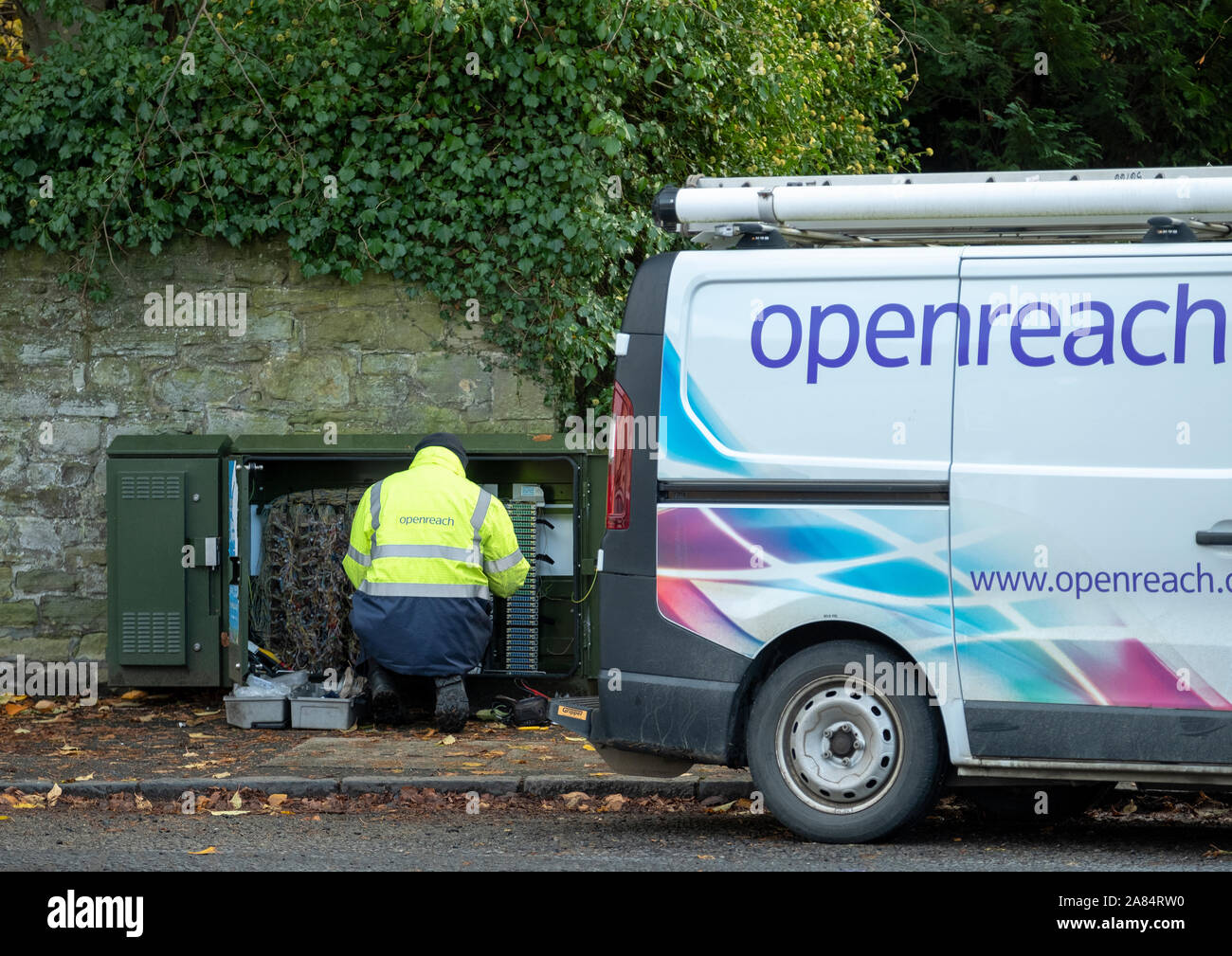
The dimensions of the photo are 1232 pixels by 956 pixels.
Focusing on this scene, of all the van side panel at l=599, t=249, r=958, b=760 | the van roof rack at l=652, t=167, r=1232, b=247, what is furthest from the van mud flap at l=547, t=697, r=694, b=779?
the van roof rack at l=652, t=167, r=1232, b=247

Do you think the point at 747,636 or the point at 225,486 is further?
the point at 225,486

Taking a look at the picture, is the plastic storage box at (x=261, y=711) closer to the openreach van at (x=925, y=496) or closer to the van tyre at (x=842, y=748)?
the openreach van at (x=925, y=496)

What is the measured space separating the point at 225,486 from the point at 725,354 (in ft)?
15.1

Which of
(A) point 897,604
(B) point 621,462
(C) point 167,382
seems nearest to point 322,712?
(C) point 167,382

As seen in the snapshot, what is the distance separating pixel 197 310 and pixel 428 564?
9.03 ft

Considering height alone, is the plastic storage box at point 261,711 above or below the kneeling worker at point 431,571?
below

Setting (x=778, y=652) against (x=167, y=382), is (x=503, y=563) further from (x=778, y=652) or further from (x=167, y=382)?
(x=778, y=652)

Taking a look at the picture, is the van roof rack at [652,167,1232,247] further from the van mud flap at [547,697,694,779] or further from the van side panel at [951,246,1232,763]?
the van mud flap at [547,697,694,779]

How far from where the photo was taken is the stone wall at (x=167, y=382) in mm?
10539

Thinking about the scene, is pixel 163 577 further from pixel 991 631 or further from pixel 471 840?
pixel 991 631

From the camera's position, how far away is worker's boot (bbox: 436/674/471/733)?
30.5ft

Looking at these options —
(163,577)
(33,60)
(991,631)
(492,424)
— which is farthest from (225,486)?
(991,631)

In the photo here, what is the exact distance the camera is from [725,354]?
6277 millimetres

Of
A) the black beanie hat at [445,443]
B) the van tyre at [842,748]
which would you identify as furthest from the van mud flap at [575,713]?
Answer: the black beanie hat at [445,443]
